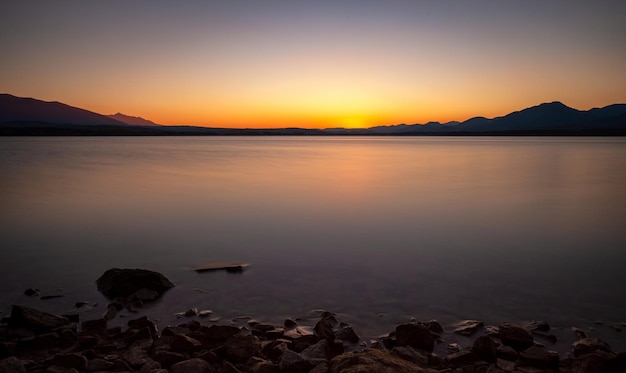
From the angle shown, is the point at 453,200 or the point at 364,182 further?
the point at 364,182

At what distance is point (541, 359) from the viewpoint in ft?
16.3

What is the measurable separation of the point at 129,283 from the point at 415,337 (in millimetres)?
4808

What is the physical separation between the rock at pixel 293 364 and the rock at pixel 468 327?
2.54 metres

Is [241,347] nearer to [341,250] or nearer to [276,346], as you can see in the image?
[276,346]

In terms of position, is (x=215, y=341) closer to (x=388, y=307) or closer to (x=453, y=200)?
(x=388, y=307)

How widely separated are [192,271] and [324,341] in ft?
14.3

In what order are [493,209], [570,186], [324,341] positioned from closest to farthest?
[324,341] < [493,209] < [570,186]

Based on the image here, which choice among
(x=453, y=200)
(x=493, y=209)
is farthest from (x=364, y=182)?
(x=493, y=209)

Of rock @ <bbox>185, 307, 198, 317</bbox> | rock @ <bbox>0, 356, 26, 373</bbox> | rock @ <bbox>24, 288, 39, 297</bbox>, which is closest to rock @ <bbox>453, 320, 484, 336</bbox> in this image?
rock @ <bbox>185, 307, 198, 317</bbox>

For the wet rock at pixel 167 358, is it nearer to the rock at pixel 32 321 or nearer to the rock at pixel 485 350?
the rock at pixel 32 321

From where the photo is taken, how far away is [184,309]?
6.80m

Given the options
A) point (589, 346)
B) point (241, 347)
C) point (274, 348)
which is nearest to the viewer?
point (241, 347)

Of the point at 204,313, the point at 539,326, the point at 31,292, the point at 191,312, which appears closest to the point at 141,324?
the point at 191,312

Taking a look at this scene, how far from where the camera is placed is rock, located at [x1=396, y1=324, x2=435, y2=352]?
5.48 meters
